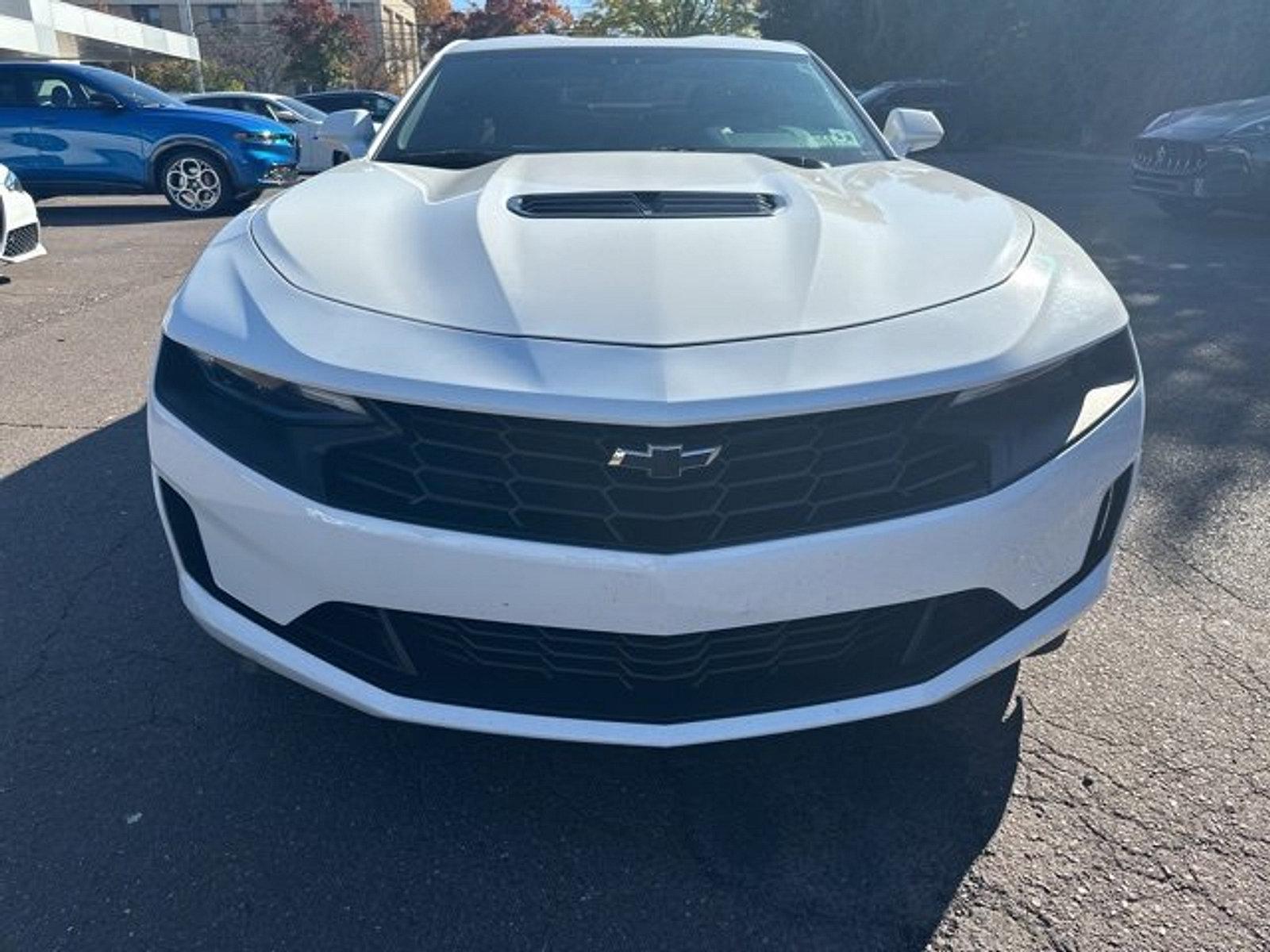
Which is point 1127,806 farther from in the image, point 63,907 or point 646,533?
point 63,907

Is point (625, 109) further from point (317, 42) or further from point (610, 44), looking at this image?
point (317, 42)

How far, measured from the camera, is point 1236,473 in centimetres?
375

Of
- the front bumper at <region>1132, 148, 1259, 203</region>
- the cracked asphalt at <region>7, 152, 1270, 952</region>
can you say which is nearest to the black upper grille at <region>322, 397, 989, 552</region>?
the cracked asphalt at <region>7, 152, 1270, 952</region>

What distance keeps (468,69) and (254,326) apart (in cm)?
212

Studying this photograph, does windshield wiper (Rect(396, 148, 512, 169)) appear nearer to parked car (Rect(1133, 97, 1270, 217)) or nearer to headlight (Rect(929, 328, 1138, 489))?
headlight (Rect(929, 328, 1138, 489))

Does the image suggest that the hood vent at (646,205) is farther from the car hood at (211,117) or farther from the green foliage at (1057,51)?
the green foliage at (1057,51)

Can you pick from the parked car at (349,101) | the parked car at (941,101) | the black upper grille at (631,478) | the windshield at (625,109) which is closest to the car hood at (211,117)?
the parked car at (349,101)

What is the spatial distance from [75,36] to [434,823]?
3327cm

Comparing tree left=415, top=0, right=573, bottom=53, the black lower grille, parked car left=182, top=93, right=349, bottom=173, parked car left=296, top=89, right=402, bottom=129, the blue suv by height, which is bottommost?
tree left=415, top=0, right=573, bottom=53

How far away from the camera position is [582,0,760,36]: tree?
1163 inches

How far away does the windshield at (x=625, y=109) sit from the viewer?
10.7 ft

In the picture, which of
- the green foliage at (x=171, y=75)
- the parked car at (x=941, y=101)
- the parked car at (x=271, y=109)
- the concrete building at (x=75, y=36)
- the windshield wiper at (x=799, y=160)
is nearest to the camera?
the windshield wiper at (x=799, y=160)

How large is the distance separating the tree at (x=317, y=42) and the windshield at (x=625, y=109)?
39912 mm

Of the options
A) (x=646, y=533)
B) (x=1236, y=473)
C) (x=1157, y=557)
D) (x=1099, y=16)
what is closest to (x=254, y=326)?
(x=646, y=533)
